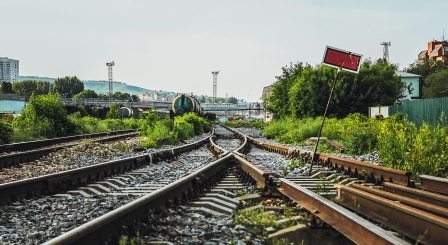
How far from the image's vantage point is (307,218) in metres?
4.45

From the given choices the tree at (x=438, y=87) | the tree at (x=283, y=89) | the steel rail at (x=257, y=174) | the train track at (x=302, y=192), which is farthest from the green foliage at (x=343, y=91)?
the tree at (x=438, y=87)

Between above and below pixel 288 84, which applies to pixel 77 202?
below

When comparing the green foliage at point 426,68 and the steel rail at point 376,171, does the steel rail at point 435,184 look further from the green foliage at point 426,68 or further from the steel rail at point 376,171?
the green foliage at point 426,68

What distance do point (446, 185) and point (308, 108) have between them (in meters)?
25.2

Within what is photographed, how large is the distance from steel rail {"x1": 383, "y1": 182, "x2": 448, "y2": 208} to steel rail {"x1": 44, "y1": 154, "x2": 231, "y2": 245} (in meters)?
2.54

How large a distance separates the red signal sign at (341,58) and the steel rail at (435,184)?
8.01 feet

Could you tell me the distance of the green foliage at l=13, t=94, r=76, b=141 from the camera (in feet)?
61.4

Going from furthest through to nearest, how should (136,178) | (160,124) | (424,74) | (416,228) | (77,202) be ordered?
(424,74), (160,124), (136,178), (77,202), (416,228)

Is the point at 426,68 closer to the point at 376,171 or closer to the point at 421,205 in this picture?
the point at 376,171

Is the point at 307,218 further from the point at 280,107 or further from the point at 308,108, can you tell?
the point at 280,107

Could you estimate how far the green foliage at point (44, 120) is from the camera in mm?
18719

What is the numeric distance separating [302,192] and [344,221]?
4.26ft

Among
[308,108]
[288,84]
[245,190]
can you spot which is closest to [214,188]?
[245,190]

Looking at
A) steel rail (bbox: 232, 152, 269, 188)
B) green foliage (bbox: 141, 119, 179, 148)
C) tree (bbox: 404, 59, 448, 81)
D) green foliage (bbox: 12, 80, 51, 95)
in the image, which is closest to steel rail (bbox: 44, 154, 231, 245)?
steel rail (bbox: 232, 152, 269, 188)
